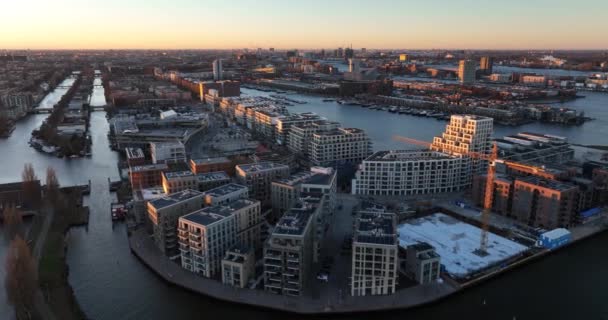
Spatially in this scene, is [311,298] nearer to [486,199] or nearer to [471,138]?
[486,199]

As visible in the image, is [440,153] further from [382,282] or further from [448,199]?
[382,282]

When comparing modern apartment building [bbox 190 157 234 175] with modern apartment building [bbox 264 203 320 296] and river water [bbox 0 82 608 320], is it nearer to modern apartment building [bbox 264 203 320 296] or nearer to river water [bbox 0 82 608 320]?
river water [bbox 0 82 608 320]

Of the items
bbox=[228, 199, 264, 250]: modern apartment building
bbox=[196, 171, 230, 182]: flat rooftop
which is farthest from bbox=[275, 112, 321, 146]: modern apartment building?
bbox=[228, 199, 264, 250]: modern apartment building

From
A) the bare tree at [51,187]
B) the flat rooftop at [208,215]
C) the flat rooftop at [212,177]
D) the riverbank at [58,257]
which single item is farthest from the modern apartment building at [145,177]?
the flat rooftop at [208,215]

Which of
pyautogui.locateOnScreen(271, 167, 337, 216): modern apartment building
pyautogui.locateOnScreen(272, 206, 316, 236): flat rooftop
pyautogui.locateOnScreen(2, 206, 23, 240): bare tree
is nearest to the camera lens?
pyautogui.locateOnScreen(272, 206, 316, 236): flat rooftop

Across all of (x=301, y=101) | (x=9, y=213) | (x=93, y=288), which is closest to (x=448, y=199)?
(x=93, y=288)

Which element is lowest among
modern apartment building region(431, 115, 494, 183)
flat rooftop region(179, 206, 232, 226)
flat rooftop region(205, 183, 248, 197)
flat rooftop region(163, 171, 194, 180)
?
flat rooftop region(179, 206, 232, 226)
